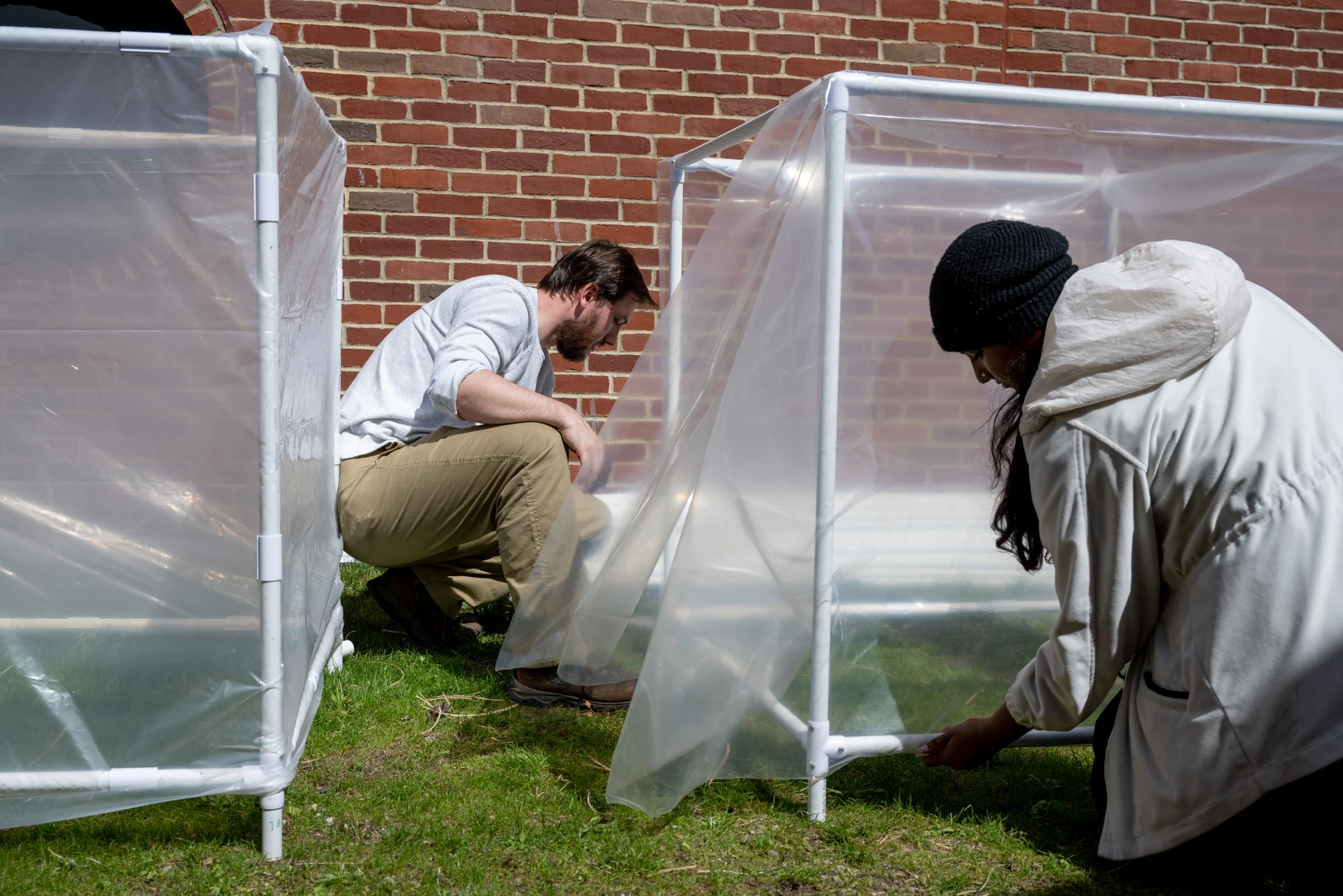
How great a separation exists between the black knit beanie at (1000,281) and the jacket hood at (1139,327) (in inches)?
3.5

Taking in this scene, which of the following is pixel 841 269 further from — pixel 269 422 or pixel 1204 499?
pixel 269 422

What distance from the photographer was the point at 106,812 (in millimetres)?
2164

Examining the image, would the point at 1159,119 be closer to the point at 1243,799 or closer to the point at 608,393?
the point at 1243,799

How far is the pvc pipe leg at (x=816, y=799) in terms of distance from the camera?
2398 mm

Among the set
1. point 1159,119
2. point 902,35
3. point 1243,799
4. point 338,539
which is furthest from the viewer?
point 902,35

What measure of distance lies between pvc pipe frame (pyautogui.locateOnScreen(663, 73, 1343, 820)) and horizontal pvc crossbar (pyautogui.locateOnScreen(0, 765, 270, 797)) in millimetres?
1038

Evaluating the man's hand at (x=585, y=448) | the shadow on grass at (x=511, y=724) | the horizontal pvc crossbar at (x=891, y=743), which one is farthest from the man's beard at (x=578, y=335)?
the horizontal pvc crossbar at (x=891, y=743)

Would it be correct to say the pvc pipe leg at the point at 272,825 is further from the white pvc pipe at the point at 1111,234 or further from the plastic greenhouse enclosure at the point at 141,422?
the white pvc pipe at the point at 1111,234

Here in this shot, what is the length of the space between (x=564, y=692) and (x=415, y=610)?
2.60 ft

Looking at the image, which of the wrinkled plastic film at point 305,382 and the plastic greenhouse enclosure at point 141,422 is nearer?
the plastic greenhouse enclosure at point 141,422

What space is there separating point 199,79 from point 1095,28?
445 cm

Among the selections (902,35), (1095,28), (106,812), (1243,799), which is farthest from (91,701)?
(1095,28)

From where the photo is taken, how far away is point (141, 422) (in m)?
2.09

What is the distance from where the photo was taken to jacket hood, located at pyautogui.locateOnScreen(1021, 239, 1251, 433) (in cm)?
179
